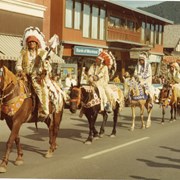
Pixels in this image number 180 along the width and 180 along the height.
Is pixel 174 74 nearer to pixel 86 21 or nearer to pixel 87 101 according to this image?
pixel 87 101

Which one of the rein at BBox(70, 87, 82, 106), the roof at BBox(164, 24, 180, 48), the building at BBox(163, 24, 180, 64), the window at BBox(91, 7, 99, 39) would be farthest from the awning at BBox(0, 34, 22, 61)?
the roof at BBox(164, 24, 180, 48)

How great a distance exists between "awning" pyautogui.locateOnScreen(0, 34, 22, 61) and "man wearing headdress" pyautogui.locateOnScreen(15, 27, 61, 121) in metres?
11.6

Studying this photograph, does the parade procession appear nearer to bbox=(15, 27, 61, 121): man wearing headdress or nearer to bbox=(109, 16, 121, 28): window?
bbox=(15, 27, 61, 121): man wearing headdress

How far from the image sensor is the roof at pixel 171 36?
5691 centimetres

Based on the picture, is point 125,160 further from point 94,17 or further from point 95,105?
point 94,17

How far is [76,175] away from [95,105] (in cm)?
367

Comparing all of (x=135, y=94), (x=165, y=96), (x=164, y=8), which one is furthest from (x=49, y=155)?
(x=164, y=8)

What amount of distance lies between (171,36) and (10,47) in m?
40.8

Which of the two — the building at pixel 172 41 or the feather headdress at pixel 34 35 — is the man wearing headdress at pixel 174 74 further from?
the building at pixel 172 41

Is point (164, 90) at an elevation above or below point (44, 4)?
below

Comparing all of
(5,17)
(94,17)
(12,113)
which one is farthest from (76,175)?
(94,17)

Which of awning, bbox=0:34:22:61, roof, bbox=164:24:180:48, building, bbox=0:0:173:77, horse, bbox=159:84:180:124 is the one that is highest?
roof, bbox=164:24:180:48

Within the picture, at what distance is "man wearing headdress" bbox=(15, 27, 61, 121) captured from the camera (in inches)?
346

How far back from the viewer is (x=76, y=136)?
12.6 meters
